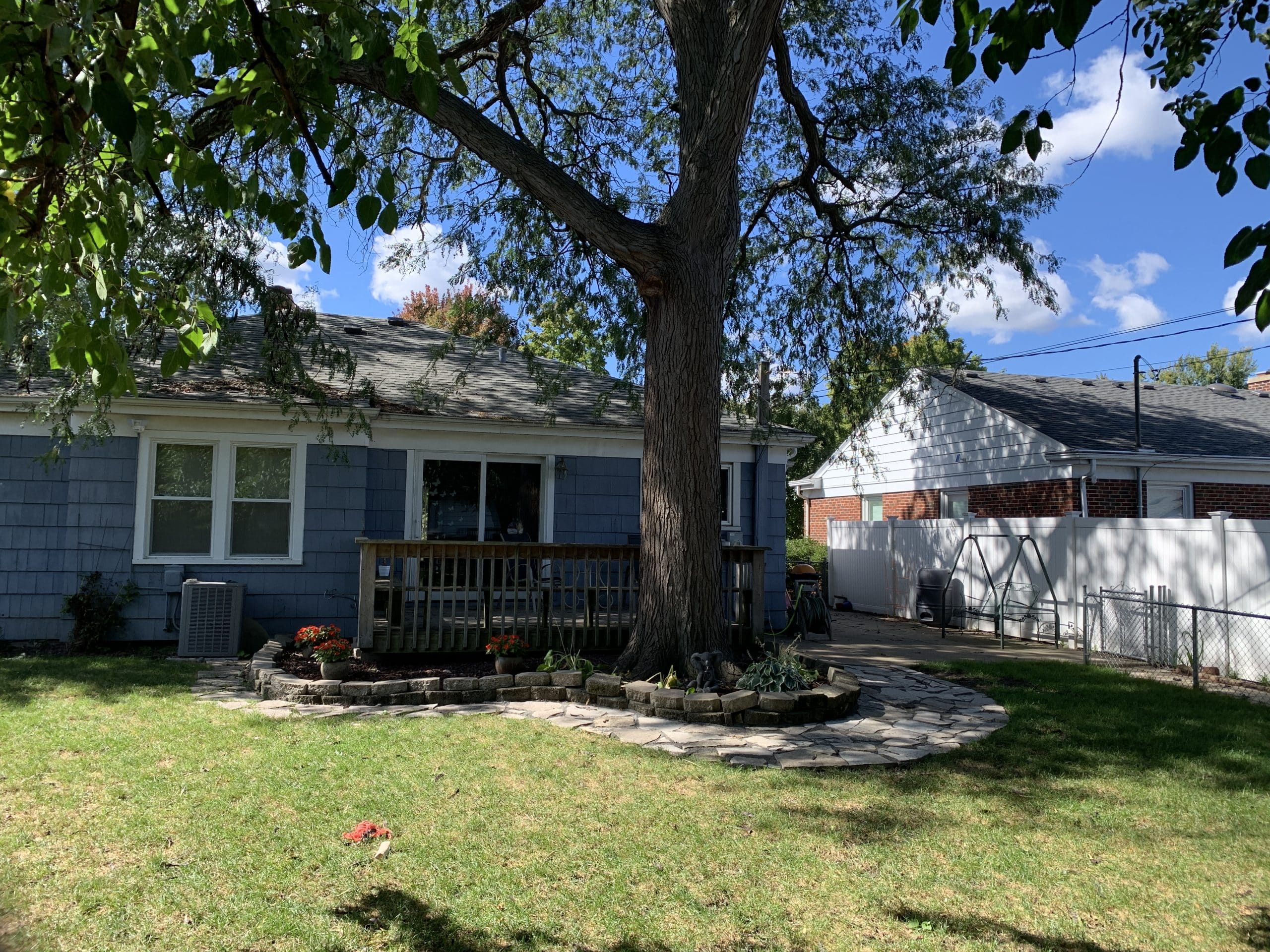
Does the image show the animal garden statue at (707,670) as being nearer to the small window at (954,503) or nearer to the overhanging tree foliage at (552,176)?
the overhanging tree foliage at (552,176)

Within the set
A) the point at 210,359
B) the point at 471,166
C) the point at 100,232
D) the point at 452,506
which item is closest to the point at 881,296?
the point at 471,166

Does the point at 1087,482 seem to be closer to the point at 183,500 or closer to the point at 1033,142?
the point at 1033,142

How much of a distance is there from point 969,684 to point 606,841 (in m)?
5.85

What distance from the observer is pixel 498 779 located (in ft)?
17.3

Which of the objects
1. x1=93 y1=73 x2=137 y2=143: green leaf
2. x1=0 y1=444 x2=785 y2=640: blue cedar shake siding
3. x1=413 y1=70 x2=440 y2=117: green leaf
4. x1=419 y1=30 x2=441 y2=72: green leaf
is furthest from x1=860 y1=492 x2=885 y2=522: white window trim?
x1=93 y1=73 x2=137 y2=143: green leaf

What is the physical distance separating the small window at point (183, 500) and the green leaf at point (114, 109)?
8874mm

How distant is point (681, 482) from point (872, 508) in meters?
14.4

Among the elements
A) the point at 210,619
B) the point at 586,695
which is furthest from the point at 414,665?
the point at 210,619

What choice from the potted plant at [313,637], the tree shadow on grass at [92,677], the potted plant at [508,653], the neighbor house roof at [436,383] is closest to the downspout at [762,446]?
the neighbor house roof at [436,383]

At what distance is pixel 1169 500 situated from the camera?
1524 cm

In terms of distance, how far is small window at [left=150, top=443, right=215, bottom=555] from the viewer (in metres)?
10.4

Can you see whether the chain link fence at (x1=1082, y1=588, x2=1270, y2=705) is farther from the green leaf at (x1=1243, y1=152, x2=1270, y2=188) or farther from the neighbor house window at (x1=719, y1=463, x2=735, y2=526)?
the green leaf at (x1=1243, y1=152, x2=1270, y2=188)

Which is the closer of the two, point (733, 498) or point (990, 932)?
point (990, 932)

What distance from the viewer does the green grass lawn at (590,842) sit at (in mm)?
3451
